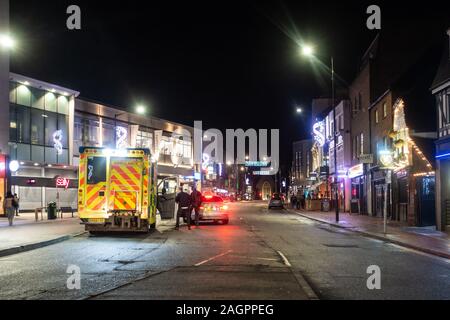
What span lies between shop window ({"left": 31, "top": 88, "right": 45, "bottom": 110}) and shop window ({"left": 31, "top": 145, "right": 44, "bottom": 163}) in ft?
10.1

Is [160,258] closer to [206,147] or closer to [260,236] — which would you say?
[260,236]

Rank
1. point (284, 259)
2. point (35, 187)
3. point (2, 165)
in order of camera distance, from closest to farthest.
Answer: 1. point (284, 259)
2. point (2, 165)
3. point (35, 187)

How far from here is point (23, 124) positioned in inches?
1610

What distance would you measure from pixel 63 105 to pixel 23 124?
17.7ft

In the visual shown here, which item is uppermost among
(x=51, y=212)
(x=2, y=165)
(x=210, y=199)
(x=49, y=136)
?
(x=49, y=136)

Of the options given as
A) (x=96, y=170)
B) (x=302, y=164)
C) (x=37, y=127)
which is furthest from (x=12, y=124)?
(x=302, y=164)

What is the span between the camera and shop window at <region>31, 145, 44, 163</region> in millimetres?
41812

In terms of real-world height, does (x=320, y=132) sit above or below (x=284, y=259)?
above

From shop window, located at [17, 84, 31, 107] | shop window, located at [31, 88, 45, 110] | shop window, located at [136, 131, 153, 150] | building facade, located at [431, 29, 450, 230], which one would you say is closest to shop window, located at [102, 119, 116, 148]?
shop window, located at [136, 131, 153, 150]

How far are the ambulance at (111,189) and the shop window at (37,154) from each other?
23262mm

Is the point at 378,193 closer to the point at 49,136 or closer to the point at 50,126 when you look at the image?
the point at 49,136

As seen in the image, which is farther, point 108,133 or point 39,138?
point 108,133

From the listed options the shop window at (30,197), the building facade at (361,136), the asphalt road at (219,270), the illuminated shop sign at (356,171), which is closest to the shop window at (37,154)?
the shop window at (30,197)

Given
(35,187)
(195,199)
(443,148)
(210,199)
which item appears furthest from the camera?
(35,187)
